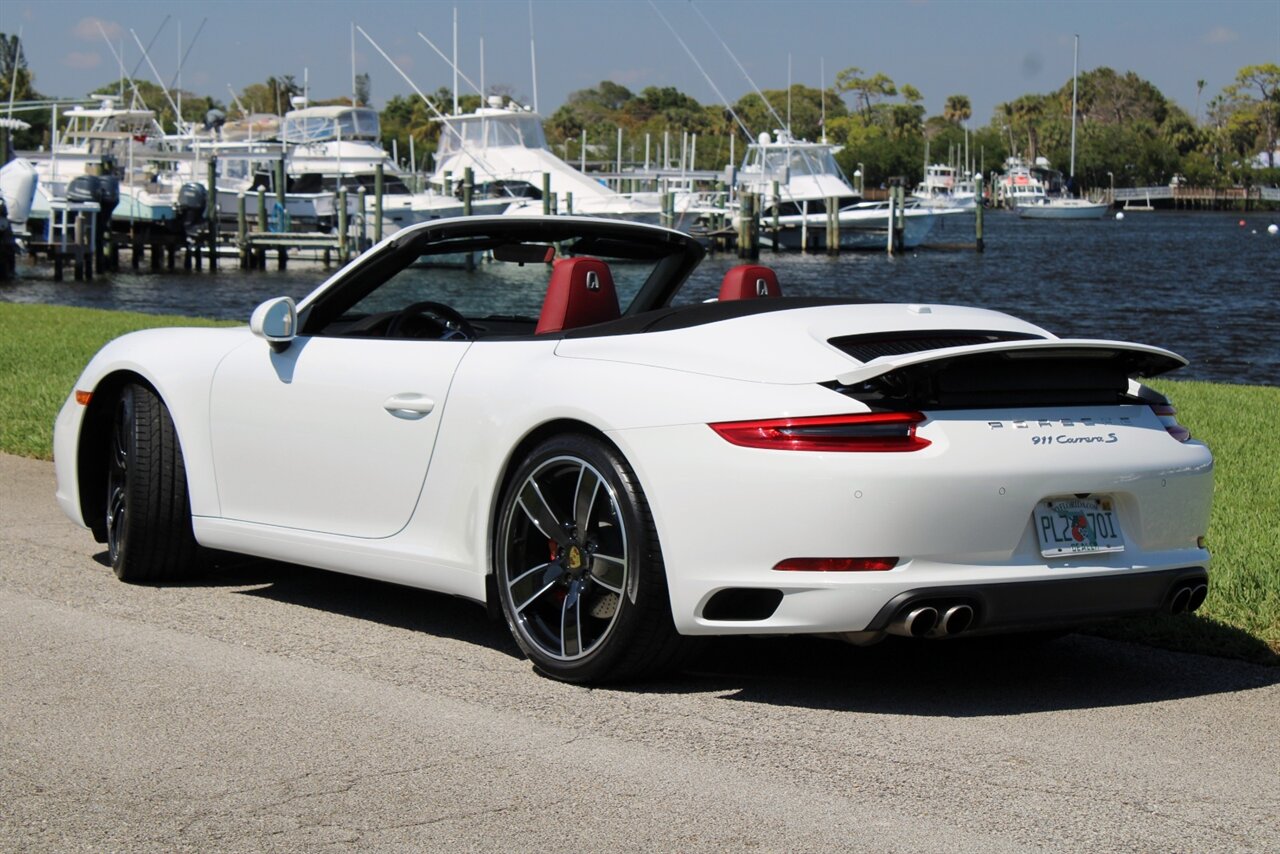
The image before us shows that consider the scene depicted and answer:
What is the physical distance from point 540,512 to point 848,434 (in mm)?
1054

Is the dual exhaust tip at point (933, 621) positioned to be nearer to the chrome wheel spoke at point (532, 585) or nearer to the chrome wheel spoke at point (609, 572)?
the chrome wheel spoke at point (609, 572)

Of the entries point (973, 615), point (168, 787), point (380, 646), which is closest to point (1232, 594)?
point (973, 615)

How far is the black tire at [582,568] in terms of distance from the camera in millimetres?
4820

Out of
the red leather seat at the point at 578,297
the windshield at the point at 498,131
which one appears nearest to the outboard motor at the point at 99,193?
the windshield at the point at 498,131

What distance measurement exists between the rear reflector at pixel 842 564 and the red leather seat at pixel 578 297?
1.44 m

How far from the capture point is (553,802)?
12.9ft

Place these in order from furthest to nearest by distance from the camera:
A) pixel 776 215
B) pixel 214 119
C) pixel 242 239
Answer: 1. pixel 776 215
2. pixel 214 119
3. pixel 242 239

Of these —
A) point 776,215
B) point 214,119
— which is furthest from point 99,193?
point 776,215

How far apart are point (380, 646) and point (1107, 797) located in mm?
2523

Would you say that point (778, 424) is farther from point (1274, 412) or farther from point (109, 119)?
point (109, 119)

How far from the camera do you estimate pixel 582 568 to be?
503 cm

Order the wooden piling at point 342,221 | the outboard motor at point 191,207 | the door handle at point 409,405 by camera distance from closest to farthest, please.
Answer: the door handle at point 409,405 → the wooden piling at point 342,221 → the outboard motor at point 191,207

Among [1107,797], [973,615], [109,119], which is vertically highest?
[109,119]

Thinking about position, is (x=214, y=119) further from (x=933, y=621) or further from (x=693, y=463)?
(x=933, y=621)
